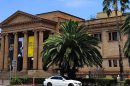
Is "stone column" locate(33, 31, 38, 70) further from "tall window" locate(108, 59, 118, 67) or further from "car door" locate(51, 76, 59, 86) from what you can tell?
"car door" locate(51, 76, 59, 86)

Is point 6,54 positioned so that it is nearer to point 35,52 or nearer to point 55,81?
point 35,52

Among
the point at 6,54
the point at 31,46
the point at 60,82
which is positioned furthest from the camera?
the point at 6,54

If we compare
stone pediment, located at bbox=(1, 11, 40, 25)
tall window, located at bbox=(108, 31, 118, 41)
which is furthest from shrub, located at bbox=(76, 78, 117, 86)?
stone pediment, located at bbox=(1, 11, 40, 25)

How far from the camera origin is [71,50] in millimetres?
43094

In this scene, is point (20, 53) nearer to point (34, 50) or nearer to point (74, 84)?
point (34, 50)

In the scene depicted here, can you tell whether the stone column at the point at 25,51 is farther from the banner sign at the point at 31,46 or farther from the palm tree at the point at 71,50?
the palm tree at the point at 71,50

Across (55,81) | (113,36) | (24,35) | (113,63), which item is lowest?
(55,81)

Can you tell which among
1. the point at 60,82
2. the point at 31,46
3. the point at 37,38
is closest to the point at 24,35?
the point at 31,46

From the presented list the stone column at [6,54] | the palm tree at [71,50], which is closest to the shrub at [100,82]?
the palm tree at [71,50]

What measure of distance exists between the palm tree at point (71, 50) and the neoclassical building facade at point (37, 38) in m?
16.0

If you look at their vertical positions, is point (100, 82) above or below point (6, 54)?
below

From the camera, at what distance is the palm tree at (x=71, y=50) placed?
43125 mm

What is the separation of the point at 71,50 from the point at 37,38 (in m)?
26.0

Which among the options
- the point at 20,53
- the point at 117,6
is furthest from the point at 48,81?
the point at 20,53
